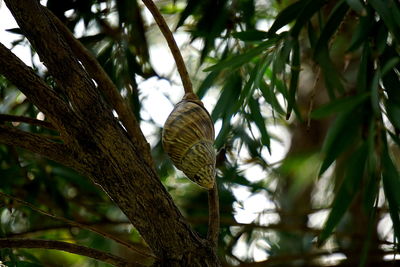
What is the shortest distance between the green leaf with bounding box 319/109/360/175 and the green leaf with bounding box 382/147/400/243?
0.30 feet

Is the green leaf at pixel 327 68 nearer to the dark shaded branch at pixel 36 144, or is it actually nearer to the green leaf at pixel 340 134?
the green leaf at pixel 340 134

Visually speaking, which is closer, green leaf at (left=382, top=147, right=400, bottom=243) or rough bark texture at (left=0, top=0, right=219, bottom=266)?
rough bark texture at (left=0, top=0, right=219, bottom=266)

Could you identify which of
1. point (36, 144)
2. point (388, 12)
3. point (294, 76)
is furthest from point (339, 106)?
point (36, 144)

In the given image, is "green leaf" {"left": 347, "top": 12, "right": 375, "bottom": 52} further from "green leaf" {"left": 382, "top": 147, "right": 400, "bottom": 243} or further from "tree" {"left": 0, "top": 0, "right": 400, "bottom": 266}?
"green leaf" {"left": 382, "top": 147, "right": 400, "bottom": 243}

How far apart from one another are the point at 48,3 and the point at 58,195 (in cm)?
56

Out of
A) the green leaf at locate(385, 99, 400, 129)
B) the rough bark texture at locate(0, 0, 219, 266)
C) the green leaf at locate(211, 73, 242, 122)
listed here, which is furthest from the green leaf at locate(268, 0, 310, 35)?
the rough bark texture at locate(0, 0, 219, 266)

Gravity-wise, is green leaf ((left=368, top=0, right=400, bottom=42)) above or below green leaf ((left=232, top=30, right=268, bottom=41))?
below

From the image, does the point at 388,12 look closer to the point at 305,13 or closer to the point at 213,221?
the point at 305,13

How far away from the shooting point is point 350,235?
2066mm

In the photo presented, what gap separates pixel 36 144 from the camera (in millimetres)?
897

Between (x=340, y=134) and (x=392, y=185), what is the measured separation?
5.2 inches

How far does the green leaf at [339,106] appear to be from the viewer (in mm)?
983

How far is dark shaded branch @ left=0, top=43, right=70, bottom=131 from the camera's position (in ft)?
2.88

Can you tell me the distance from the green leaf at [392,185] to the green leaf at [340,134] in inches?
3.6
